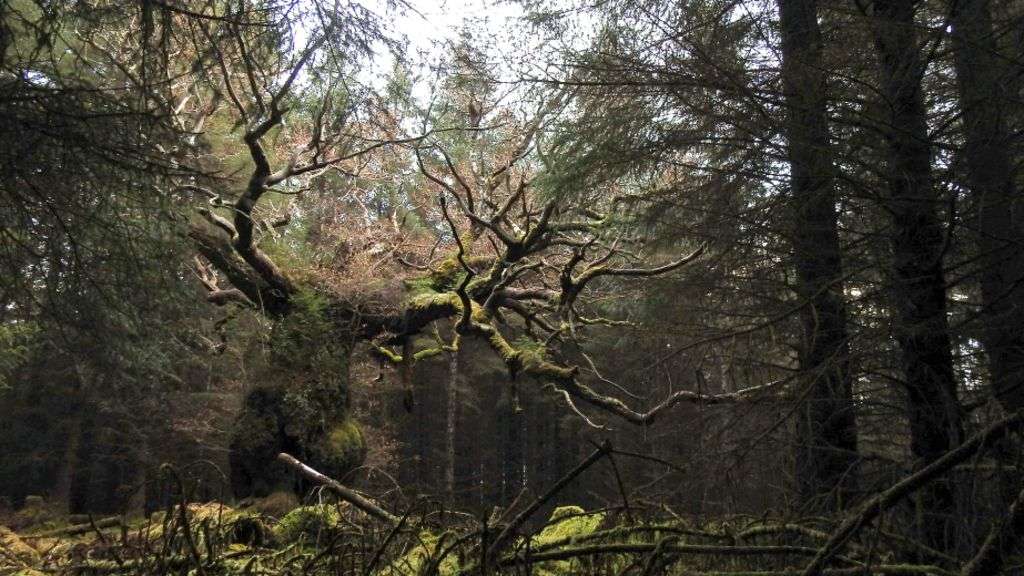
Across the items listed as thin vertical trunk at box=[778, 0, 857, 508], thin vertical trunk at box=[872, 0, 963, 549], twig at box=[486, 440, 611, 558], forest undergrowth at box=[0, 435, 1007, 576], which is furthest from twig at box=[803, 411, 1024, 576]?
thin vertical trunk at box=[778, 0, 857, 508]

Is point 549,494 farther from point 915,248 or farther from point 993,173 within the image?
Result: point 915,248

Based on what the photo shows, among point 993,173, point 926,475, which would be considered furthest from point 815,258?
point 926,475

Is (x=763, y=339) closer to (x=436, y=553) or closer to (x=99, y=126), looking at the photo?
(x=436, y=553)

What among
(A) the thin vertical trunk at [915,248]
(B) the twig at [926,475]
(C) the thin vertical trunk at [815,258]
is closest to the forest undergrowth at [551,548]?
(B) the twig at [926,475]

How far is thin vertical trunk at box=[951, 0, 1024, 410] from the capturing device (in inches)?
113

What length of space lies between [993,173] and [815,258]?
1045mm

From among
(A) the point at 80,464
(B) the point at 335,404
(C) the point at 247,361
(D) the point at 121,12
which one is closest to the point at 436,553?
(D) the point at 121,12

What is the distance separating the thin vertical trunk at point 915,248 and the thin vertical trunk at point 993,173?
184 millimetres

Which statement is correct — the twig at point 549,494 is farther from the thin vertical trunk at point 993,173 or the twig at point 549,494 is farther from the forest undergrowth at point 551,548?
the thin vertical trunk at point 993,173

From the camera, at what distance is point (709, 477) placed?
3.71 meters

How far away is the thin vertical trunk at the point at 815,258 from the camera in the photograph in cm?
348

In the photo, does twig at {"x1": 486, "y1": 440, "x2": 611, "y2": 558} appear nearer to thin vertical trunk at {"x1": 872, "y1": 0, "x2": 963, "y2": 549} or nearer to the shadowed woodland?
the shadowed woodland

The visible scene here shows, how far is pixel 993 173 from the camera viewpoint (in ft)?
9.99

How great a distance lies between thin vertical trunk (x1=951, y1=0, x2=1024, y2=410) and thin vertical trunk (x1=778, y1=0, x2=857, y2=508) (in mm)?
583
